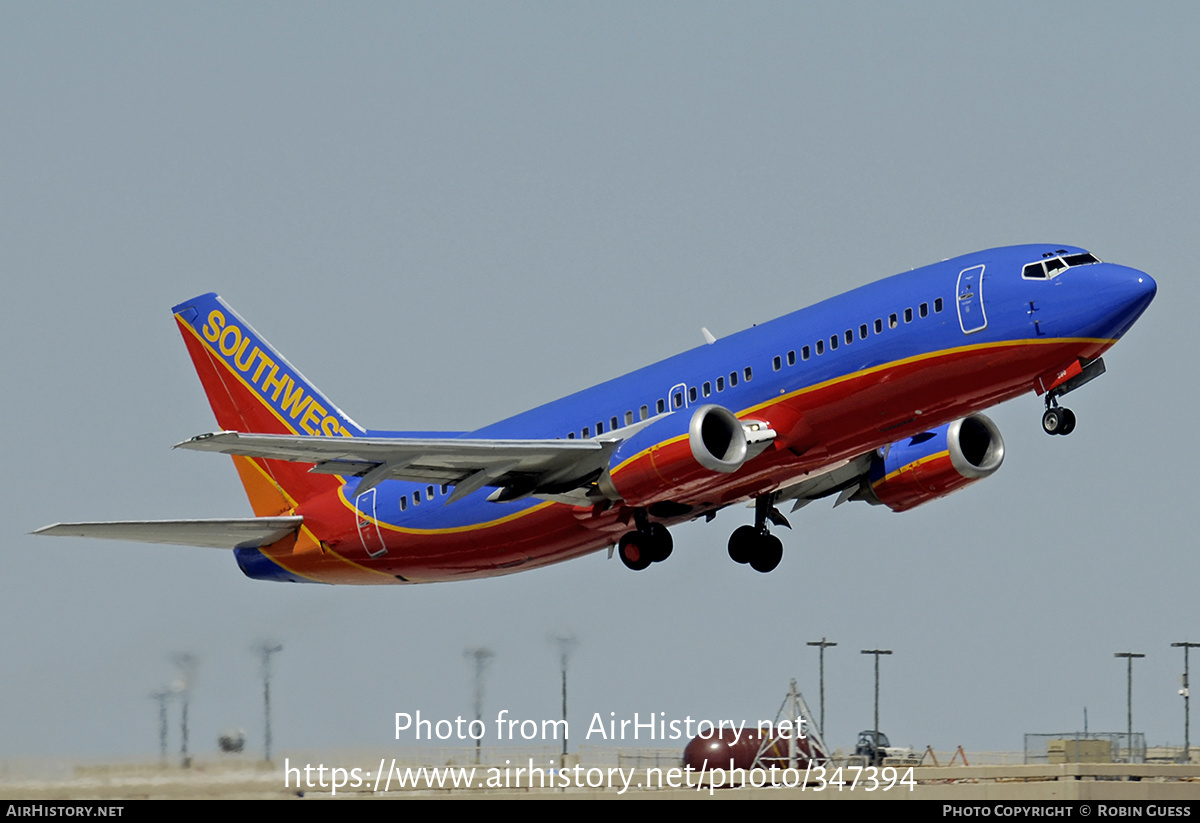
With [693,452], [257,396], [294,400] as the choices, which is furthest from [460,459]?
[257,396]

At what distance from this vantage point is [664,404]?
126ft

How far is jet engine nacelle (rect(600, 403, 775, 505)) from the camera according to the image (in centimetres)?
3550

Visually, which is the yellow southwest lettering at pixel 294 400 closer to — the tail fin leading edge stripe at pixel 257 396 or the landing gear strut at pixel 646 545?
the tail fin leading edge stripe at pixel 257 396

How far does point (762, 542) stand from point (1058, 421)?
9.62 metres

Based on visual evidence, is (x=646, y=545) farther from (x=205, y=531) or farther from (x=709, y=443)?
(x=205, y=531)

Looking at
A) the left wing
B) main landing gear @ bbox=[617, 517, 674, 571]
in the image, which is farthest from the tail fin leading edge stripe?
main landing gear @ bbox=[617, 517, 674, 571]

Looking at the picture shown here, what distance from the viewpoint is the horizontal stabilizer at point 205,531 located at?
40969 mm

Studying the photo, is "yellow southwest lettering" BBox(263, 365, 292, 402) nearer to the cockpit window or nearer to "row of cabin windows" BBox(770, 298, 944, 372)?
"row of cabin windows" BBox(770, 298, 944, 372)

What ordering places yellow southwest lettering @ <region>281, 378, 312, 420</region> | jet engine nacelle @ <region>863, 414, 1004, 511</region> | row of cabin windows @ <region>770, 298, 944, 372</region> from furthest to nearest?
yellow southwest lettering @ <region>281, 378, 312, 420</region> < jet engine nacelle @ <region>863, 414, 1004, 511</region> < row of cabin windows @ <region>770, 298, 944, 372</region>

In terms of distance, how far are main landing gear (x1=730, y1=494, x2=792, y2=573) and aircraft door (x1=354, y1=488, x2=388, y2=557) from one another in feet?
29.2

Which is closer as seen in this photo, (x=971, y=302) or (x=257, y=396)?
(x=971, y=302)

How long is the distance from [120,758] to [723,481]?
1436 centimetres

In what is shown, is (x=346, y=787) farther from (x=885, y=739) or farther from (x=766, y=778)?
(x=885, y=739)

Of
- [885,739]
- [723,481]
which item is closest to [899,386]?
[723,481]
